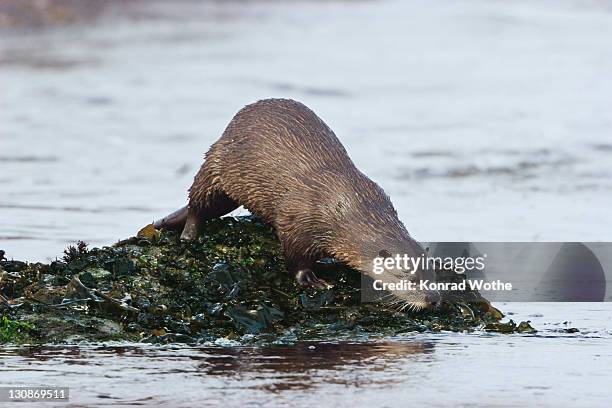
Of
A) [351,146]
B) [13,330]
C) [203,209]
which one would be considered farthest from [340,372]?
[351,146]

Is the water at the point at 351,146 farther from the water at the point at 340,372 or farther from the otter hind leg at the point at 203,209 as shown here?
the otter hind leg at the point at 203,209

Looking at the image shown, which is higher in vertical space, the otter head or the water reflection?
the otter head

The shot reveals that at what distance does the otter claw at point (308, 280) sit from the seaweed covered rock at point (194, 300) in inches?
1.8

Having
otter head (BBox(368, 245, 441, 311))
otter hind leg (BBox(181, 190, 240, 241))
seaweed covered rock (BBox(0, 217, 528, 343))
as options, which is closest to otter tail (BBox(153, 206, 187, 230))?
otter hind leg (BBox(181, 190, 240, 241))

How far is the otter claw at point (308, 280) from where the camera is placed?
9.02 metres

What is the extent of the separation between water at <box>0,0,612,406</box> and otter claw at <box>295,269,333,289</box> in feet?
2.97

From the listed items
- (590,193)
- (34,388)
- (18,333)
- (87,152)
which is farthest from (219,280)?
(87,152)

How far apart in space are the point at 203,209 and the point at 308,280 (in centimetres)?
121

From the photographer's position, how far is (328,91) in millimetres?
22406

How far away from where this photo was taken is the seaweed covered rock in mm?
8203

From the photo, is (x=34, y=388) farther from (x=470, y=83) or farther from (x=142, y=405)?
Answer: (x=470, y=83)

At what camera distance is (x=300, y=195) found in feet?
30.3

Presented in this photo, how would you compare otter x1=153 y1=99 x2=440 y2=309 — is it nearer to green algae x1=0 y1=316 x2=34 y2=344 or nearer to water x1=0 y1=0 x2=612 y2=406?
water x1=0 y1=0 x2=612 y2=406

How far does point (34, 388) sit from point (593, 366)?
285 centimetres
